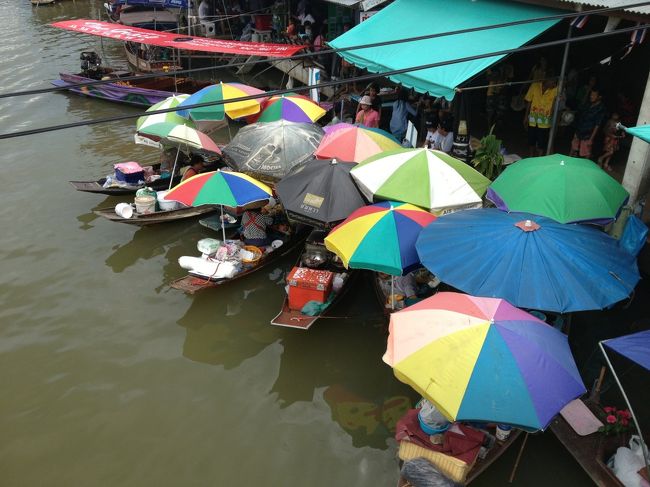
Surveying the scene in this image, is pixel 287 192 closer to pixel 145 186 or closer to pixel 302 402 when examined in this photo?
pixel 302 402

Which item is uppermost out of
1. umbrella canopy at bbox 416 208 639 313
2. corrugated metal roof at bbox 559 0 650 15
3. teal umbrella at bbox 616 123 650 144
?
corrugated metal roof at bbox 559 0 650 15

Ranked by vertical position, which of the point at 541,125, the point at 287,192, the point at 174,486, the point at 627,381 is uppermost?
the point at 541,125

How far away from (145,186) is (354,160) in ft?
18.6

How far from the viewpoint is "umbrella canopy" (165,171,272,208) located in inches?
342

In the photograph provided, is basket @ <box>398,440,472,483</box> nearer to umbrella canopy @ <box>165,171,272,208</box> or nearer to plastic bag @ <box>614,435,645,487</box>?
plastic bag @ <box>614,435,645,487</box>

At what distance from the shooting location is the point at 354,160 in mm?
9609

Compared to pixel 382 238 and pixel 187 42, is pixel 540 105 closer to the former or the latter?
pixel 382 238

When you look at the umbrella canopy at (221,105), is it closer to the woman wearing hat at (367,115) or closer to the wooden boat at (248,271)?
the woman wearing hat at (367,115)

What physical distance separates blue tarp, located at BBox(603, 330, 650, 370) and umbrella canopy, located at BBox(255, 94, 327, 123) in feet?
28.4

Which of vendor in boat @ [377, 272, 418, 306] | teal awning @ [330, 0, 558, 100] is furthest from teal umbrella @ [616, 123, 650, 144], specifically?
vendor in boat @ [377, 272, 418, 306]

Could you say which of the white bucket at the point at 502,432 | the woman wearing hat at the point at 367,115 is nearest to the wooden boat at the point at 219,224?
the woman wearing hat at the point at 367,115

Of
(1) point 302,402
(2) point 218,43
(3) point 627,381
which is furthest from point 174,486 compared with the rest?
(2) point 218,43

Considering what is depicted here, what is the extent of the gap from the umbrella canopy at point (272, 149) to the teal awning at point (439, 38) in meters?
2.26

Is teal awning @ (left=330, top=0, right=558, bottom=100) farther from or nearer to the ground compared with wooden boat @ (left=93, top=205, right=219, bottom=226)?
farther from the ground
